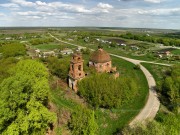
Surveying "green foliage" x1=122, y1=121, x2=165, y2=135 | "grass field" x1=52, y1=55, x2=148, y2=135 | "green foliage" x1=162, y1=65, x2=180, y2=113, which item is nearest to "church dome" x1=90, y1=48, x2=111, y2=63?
"grass field" x1=52, y1=55, x2=148, y2=135

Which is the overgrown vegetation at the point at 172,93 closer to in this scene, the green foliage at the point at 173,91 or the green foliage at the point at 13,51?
the green foliage at the point at 173,91

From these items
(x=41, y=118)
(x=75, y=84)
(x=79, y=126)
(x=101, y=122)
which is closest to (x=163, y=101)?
(x=101, y=122)

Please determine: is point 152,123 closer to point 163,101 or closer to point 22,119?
point 22,119

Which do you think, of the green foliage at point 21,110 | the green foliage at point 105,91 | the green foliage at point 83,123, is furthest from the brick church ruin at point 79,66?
the green foliage at point 21,110

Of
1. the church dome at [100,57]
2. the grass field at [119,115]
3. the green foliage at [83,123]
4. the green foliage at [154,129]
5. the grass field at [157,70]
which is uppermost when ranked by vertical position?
the church dome at [100,57]

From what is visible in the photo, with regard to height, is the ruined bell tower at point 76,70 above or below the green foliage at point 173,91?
above

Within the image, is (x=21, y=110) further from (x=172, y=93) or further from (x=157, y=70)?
(x=157, y=70)

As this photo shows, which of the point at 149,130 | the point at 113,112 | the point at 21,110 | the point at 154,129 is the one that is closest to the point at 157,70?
the point at 113,112
